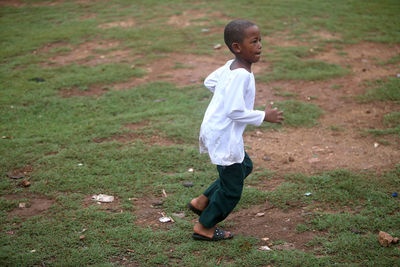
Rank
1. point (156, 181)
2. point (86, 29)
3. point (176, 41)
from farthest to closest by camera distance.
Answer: point (86, 29) < point (176, 41) < point (156, 181)

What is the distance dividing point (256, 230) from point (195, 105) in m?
2.68

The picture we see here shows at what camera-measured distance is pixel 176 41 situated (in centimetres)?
806

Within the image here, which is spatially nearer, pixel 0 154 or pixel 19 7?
pixel 0 154

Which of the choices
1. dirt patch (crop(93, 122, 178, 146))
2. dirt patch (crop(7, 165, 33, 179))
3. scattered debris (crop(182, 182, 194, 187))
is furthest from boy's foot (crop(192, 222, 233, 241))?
dirt patch (crop(7, 165, 33, 179))

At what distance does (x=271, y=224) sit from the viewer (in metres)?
3.29

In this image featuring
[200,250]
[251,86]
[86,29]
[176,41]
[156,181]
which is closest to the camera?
[251,86]

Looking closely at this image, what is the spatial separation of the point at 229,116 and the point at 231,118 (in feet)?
0.08

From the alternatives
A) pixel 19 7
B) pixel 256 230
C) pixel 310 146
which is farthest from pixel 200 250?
pixel 19 7

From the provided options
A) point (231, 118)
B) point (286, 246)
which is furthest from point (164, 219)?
point (231, 118)

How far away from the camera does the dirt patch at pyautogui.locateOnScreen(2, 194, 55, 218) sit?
3.46 m

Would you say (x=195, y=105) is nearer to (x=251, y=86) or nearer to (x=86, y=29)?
(x=251, y=86)

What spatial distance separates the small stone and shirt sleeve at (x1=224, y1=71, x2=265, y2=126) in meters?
1.26

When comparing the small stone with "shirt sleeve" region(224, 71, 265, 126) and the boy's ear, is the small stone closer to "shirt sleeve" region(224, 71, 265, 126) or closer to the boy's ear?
"shirt sleeve" region(224, 71, 265, 126)

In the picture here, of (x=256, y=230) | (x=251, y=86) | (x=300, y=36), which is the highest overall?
(x=251, y=86)
